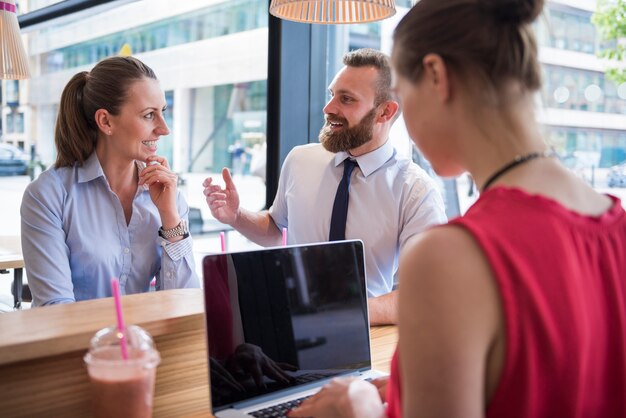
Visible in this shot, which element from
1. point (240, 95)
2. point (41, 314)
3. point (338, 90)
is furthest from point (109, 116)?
point (240, 95)

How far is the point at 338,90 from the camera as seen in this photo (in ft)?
8.25

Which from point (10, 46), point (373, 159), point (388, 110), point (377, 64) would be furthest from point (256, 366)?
point (10, 46)

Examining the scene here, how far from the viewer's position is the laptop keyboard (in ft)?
4.20

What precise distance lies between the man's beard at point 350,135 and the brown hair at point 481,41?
1.46 metres

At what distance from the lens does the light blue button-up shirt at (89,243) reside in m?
→ 2.05

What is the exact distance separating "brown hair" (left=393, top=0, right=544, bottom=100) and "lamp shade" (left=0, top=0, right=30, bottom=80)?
3473mm

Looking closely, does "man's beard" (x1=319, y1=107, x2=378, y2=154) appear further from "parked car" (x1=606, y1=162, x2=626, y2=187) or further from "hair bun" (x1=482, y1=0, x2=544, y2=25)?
"hair bun" (x1=482, y1=0, x2=544, y2=25)

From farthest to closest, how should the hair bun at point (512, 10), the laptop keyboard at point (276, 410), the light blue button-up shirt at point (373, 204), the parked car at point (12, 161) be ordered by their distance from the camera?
1. the parked car at point (12, 161)
2. the light blue button-up shirt at point (373, 204)
3. the laptop keyboard at point (276, 410)
4. the hair bun at point (512, 10)

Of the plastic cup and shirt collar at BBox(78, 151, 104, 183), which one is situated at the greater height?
shirt collar at BBox(78, 151, 104, 183)

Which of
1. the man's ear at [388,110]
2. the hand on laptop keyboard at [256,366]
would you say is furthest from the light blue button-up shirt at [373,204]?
the hand on laptop keyboard at [256,366]

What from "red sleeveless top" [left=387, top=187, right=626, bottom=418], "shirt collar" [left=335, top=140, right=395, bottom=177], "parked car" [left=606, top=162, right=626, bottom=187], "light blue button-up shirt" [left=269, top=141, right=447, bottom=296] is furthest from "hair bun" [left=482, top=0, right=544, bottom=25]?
"parked car" [left=606, top=162, right=626, bottom=187]

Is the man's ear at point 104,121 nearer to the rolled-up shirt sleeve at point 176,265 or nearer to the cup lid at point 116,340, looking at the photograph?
the rolled-up shirt sleeve at point 176,265

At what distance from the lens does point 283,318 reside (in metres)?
1.38

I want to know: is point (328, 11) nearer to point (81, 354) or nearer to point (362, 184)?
point (362, 184)
